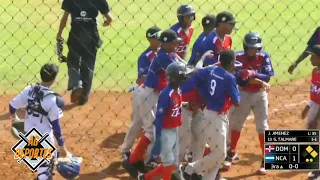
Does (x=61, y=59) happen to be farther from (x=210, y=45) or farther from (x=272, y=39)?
(x=272, y=39)

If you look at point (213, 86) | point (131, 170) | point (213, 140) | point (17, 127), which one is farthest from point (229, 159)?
point (17, 127)

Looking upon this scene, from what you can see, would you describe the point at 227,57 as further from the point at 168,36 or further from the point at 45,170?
the point at 45,170

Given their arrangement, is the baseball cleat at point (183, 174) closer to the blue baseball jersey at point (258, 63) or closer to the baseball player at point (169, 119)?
the baseball player at point (169, 119)

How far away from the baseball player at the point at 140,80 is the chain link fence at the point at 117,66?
12.1 inches

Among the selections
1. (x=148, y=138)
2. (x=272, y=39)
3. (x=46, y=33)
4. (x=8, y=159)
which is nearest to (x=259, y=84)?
(x=148, y=138)

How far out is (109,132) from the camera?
30.5ft

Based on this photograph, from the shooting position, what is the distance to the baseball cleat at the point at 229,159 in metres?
8.26

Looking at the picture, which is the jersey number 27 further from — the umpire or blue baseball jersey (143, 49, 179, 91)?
the umpire

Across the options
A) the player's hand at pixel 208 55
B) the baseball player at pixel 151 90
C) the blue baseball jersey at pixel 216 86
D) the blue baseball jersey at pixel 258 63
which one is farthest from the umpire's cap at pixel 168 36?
the blue baseball jersey at pixel 258 63

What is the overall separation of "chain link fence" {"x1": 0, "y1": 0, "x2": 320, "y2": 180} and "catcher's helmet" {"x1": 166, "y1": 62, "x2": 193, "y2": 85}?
59.6 inches

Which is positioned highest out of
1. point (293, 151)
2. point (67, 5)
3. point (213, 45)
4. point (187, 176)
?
point (67, 5)

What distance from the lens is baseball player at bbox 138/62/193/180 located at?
7090 mm

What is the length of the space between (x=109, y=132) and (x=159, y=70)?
5.87ft

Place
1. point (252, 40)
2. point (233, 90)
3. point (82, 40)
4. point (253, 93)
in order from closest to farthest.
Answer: point (233, 90)
point (252, 40)
point (253, 93)
point (82, 40)
